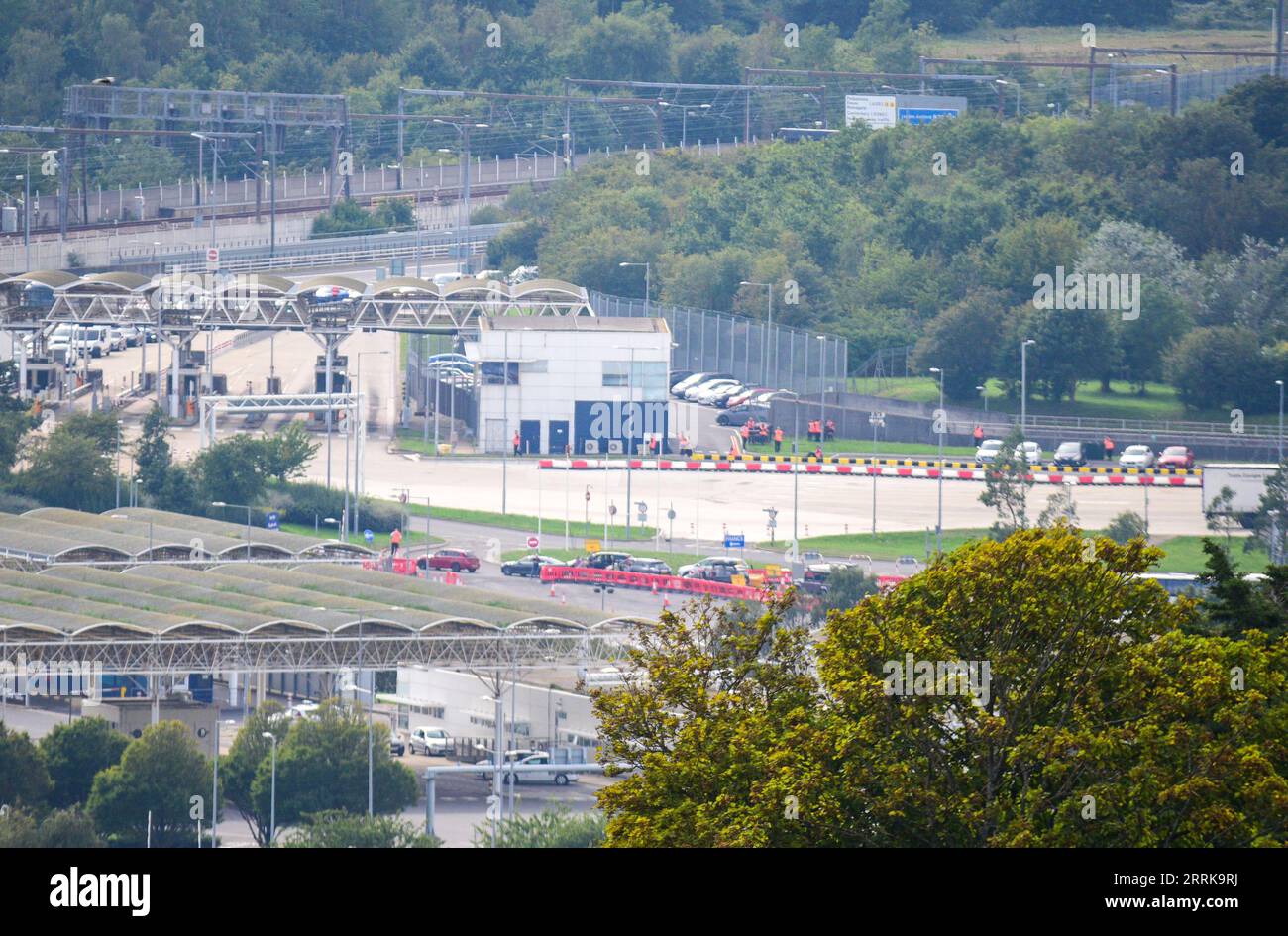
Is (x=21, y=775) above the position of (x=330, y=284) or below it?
below

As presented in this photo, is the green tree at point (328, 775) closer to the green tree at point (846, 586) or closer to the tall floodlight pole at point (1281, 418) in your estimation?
the green tree at point (846, 586)

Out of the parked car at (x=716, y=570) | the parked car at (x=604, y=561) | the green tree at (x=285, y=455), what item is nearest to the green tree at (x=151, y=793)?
the parked car at (x=716, y=570)

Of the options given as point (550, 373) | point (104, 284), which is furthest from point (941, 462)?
point (104, 284)

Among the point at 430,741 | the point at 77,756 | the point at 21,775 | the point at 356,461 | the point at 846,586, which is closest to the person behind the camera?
the point at 21,775

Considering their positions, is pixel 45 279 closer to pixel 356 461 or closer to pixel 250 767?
pixel 356 461

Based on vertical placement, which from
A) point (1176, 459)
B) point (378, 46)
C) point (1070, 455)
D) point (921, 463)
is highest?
point (378, 46)

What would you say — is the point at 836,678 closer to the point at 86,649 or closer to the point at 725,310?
the point at 86,649
